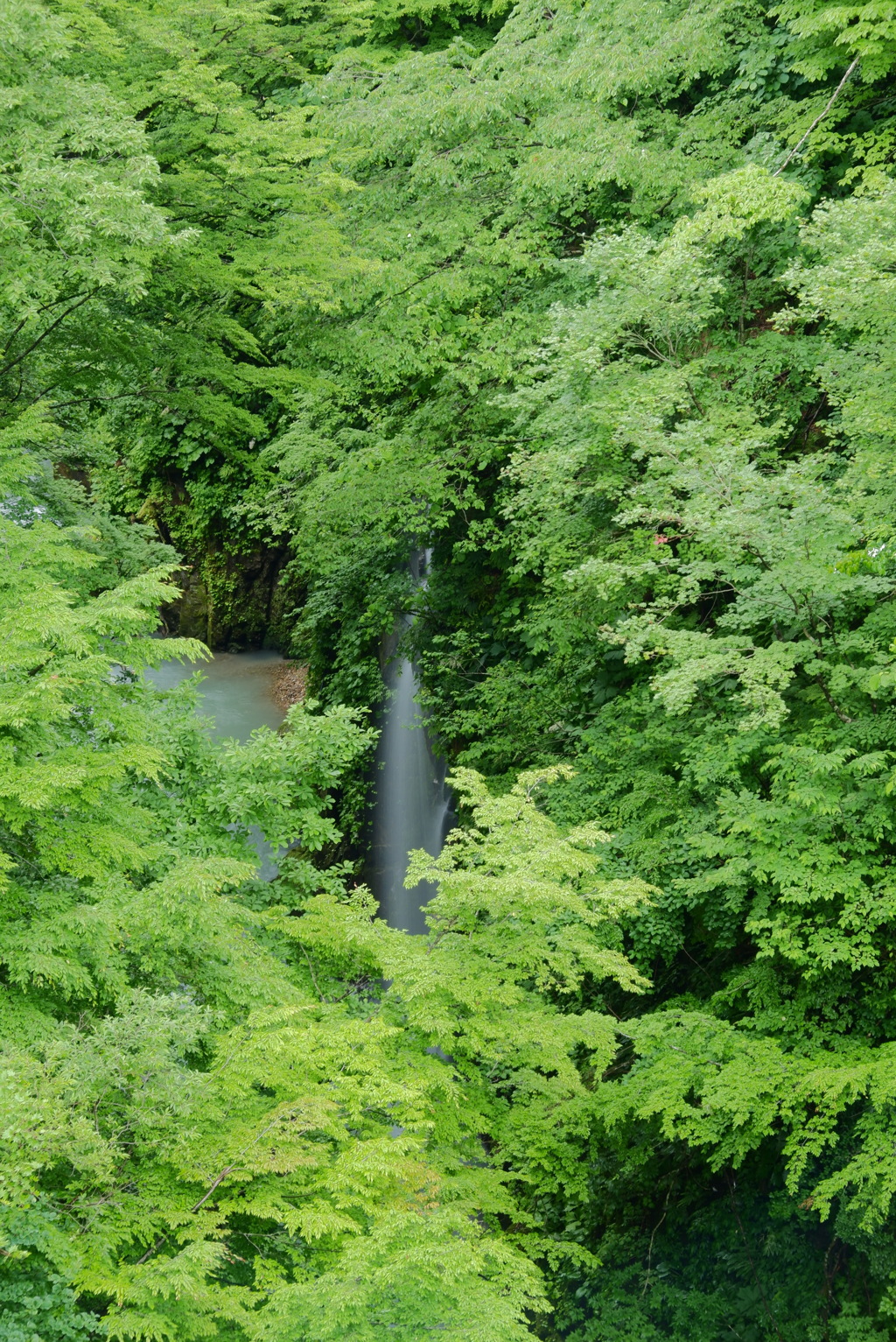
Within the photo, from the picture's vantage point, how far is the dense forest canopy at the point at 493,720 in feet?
17.5

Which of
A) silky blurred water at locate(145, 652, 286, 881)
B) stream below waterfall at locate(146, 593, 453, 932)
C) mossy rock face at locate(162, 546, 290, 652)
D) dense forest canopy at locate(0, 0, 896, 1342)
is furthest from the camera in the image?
mossy rock face at locate(162, 546, 290, 652)

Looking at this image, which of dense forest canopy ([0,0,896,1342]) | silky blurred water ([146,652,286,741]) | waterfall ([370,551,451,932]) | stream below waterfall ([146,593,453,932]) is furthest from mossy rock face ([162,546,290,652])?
dense forest canopy ([0,0,896,1342])

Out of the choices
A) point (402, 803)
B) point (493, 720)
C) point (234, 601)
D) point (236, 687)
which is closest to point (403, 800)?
point (402, 803)

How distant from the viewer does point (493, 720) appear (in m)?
12.0

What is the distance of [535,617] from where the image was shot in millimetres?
11469

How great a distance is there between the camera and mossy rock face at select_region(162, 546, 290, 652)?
75.1ft

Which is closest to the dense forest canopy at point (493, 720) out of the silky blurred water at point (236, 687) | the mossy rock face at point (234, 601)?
the silky blurred water at point (236, 687)

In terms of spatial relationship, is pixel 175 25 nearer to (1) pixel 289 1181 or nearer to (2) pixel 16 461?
(2) pixel 16 461

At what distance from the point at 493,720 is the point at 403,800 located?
4301 millimetres

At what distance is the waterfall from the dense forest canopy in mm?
1799

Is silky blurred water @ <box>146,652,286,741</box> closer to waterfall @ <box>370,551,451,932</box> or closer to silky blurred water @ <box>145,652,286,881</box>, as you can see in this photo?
silky blurred water @ <box>145,652,286,881</box>

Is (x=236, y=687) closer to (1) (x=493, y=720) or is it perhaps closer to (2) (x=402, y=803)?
(2) (x=402, y=803)

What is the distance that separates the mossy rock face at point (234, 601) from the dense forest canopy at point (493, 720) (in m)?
8.56

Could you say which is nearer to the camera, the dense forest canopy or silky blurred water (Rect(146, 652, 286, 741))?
the dense forest canopy
